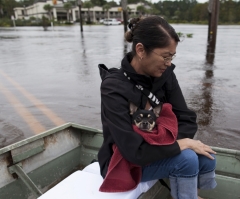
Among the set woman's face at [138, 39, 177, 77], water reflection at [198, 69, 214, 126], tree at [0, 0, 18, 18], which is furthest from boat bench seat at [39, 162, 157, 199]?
tree at [0, 0, 18, 18]

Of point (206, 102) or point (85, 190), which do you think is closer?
point (85, 190)

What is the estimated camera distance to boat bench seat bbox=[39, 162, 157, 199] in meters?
2.03

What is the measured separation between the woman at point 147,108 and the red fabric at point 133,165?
0.05 metres

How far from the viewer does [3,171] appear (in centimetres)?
271

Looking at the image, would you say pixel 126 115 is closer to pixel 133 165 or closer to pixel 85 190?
pixel 133 165

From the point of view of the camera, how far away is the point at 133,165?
1.96 m

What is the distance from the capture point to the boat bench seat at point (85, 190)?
2035 mm

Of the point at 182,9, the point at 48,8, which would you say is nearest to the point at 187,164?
the point at 48,8

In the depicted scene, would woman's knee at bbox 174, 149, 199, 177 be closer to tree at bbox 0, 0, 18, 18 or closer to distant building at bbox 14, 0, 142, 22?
distant building at bbox 14, 0, 142, 22

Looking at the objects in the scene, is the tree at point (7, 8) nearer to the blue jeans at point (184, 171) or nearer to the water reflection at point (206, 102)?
the water reflection at point (206, 102)

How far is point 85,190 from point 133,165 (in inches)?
18.8

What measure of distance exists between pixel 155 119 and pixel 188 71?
25.3 ft

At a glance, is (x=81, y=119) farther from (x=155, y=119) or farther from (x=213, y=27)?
(x=213, y=27)

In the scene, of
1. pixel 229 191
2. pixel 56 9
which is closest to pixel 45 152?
pixel 229 191
